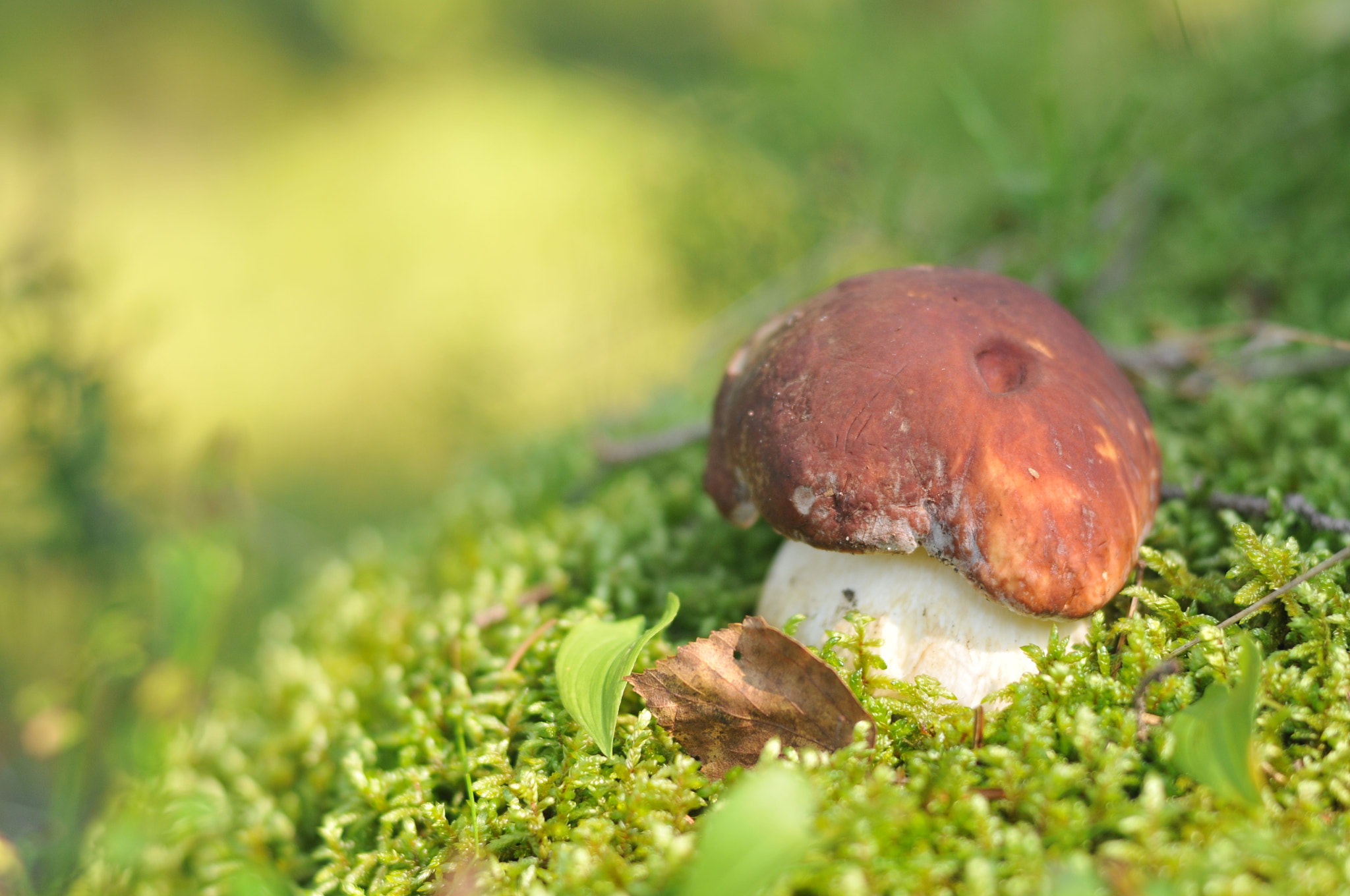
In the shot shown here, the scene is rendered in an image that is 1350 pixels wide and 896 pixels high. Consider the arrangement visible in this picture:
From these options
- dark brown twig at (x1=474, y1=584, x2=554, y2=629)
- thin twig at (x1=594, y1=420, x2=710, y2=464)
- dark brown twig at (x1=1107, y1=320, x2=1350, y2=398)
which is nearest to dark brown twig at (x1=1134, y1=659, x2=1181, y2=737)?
dark brown twig at (x1=1107, y1=320, x2=1350, y2=398)

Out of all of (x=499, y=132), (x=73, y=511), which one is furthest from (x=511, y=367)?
(x=499, y=132)

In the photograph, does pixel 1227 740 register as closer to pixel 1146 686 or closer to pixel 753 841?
pixel 1146 686

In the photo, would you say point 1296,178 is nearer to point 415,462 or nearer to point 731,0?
point 415,462

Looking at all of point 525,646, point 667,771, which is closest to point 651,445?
point 525,646

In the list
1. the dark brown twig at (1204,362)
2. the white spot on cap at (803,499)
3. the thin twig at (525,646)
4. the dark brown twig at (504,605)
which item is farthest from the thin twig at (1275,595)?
the dark brown twig at (504,605)

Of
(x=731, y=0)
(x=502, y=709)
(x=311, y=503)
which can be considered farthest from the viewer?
(x=731, y=0)

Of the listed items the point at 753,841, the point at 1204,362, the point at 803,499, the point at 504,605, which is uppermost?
the point at 1204,362

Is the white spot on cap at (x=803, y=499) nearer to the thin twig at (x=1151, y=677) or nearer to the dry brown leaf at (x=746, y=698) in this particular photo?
the dry brown leaf at (x=746, y=698)
